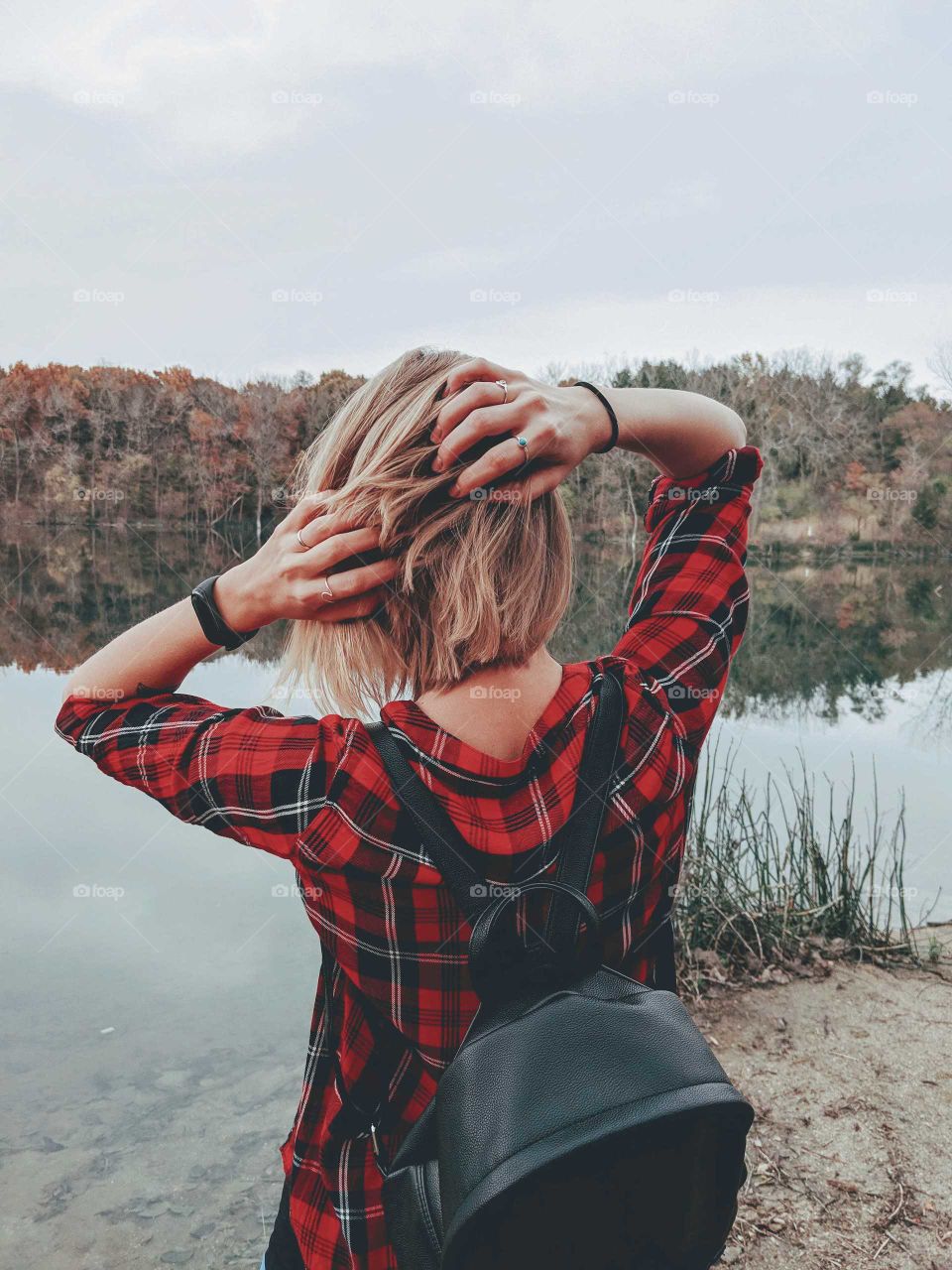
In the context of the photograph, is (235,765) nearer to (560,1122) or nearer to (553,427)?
(560,1122)

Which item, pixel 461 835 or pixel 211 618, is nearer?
pixel 461 835

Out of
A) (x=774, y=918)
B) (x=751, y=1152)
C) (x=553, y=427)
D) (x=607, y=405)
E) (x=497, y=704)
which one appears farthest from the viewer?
(x=774, y=918)

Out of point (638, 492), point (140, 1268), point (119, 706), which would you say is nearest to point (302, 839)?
point (119, 706)

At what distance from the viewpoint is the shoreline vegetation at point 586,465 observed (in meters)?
29.9

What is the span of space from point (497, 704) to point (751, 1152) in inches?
101

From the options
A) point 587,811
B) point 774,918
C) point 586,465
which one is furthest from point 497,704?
point 586,465

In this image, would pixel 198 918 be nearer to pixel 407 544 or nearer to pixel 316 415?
pixel 407 544

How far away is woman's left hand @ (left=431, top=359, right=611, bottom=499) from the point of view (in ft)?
2.91

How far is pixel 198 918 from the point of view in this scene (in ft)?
15.9

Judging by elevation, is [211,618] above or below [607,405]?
below

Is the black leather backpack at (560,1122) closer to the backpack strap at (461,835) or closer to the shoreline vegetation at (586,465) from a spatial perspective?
the backpack strap at (461,835)

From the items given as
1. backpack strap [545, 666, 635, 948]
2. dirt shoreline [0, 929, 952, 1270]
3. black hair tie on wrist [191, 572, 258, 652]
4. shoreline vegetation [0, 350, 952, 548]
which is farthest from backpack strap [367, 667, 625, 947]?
shoreline vegetation [0, 350, 952, 548]

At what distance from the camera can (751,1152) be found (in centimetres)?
273

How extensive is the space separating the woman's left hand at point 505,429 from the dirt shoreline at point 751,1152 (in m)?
2.44
